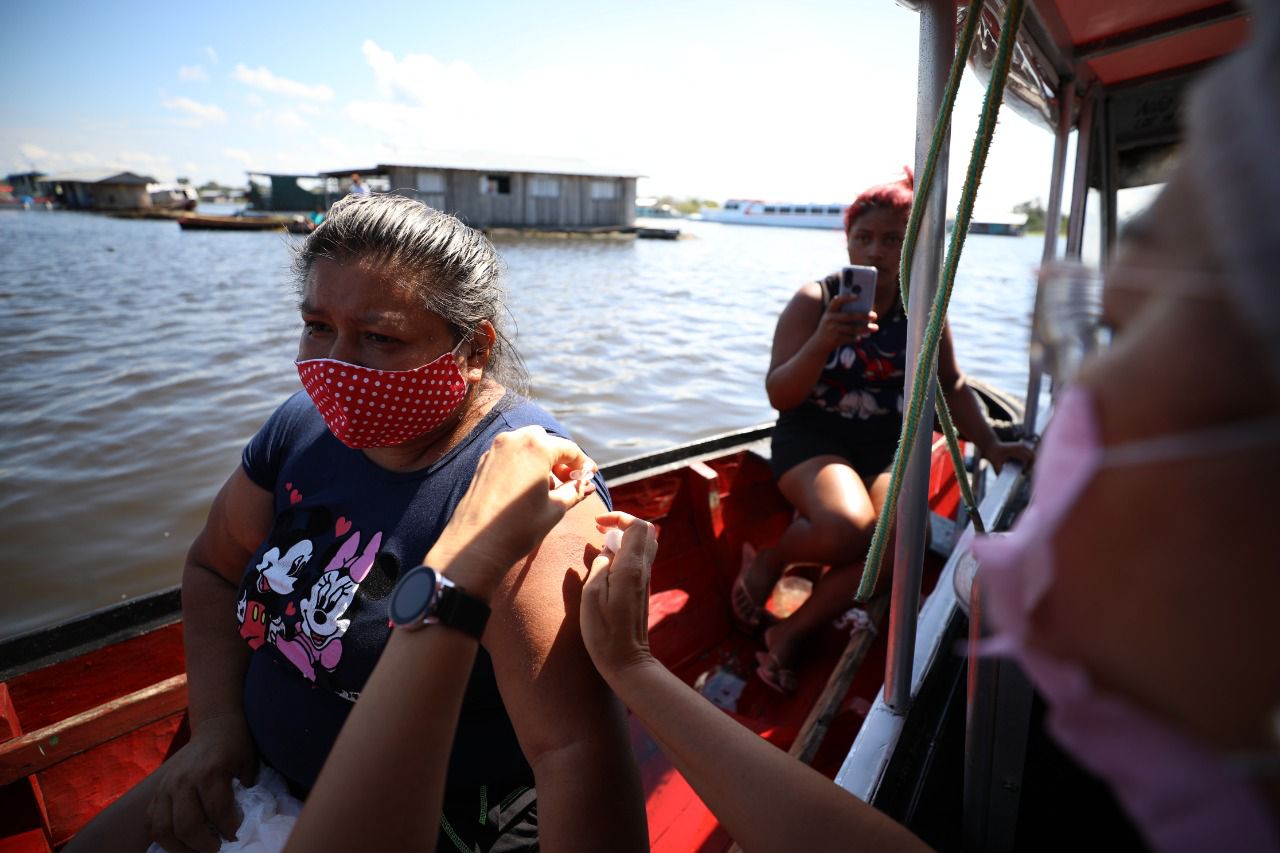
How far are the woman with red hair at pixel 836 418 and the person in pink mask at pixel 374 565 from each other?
1463 millimetres

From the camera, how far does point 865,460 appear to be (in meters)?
3.00

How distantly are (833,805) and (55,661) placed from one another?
2412 millimetres

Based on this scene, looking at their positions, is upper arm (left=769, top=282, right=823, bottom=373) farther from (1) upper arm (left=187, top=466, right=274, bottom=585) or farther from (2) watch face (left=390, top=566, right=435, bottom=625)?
(2) watch face (left=390, top=566, right=435, bottom=625)

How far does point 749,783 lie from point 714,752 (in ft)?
0.20

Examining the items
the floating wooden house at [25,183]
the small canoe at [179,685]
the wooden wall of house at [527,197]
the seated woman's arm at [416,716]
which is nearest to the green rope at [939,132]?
the seated woman's arm at [416,716]

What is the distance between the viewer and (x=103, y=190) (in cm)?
5409

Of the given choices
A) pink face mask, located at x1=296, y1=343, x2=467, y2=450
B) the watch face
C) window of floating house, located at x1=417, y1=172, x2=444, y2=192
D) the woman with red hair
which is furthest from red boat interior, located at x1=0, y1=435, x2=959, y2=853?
window of floating house, located at x1=417, y1=172, x2=444, y2=192

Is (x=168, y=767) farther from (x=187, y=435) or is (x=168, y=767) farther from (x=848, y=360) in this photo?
(x=187, y=435)

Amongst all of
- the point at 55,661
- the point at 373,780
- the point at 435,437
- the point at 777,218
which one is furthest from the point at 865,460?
the point at 777,218

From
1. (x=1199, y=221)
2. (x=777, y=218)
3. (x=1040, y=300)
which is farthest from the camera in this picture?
(x=777, y=218)

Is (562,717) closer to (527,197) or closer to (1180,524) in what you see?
(1180,524)

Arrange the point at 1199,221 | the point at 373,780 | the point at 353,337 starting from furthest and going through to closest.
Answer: the point at 353,337
the point at 373,780
the point at 1199,221

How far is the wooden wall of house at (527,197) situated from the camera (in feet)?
91.4

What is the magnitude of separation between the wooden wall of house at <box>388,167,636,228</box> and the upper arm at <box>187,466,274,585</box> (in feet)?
88.9
